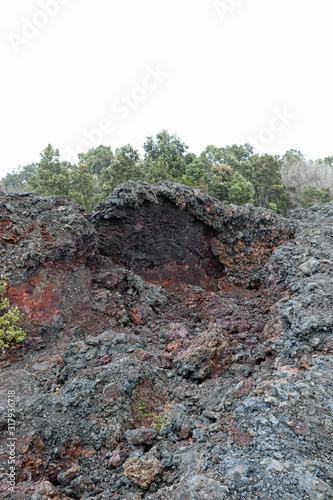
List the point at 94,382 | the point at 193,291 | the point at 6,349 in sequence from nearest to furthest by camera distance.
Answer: the point at 94,382, the point at 6,349, the point at 193,291

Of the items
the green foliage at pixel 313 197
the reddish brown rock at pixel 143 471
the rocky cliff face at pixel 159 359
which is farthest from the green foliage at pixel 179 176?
the reddish brown rock at pixel 143 471

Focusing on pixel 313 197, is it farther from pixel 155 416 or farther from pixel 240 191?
pixel 155 416

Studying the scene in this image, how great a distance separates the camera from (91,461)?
5.52 meters

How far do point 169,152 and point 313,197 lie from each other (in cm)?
1604

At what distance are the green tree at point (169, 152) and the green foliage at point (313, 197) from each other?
44.7 ft

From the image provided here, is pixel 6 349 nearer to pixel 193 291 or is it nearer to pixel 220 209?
pixel 193 291

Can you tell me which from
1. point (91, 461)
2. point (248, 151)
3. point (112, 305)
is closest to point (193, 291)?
point (112, 305)

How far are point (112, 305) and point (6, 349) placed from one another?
3.91m

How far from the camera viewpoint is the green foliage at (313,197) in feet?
101

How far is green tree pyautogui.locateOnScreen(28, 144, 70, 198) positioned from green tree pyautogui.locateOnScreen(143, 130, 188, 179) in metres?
7.95

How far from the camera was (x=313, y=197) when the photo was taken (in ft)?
103

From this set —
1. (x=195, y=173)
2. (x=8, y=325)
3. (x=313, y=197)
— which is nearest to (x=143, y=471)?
(x=8, y=325)

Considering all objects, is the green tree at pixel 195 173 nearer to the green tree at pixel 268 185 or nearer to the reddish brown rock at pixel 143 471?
the green tree at pixel 268 185

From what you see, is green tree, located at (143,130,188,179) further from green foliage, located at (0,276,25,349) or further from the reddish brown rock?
the reddish brown rock
